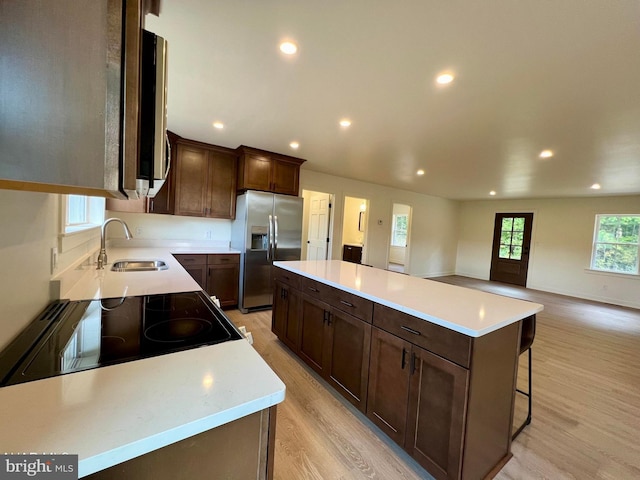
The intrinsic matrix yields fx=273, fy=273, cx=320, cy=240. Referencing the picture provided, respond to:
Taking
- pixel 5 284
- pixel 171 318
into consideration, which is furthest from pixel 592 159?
pixel 5 284

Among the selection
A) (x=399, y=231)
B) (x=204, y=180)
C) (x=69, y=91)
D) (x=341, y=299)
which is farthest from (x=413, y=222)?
(x=69, y=91)

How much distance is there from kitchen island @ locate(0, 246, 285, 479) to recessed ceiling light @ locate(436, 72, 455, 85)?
2107 millimetres

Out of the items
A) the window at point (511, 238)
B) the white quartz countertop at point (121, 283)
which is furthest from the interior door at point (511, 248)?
the white quartz countertop at point (121, 283)

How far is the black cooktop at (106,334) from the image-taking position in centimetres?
76

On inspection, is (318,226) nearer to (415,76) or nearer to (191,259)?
(191,259)

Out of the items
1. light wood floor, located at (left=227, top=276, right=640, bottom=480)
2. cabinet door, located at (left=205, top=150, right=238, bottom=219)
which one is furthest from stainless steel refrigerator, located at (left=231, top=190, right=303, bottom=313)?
light wood floor, located at (left=227, top=276, right=640, bottom=480)

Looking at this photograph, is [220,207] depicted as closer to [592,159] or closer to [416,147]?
[416,147]

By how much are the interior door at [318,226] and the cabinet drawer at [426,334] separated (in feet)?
13.2

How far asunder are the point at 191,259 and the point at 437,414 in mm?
3223

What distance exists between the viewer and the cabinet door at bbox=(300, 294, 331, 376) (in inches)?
86.1

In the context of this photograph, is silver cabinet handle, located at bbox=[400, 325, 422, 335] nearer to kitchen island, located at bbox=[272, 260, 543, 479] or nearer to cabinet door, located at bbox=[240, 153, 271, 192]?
kitchen island, located at bbox=[272, 260, 543, 479]

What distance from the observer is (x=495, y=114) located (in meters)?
2.43

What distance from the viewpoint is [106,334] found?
976 mm

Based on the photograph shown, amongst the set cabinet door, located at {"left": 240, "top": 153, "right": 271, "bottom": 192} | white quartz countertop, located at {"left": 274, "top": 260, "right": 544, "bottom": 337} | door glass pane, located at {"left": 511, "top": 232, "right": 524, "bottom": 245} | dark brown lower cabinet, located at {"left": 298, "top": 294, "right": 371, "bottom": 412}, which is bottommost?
dark brown lower cabinet, located at {"left": 298, "top": 294, "right": 371, "bottom": 412}
